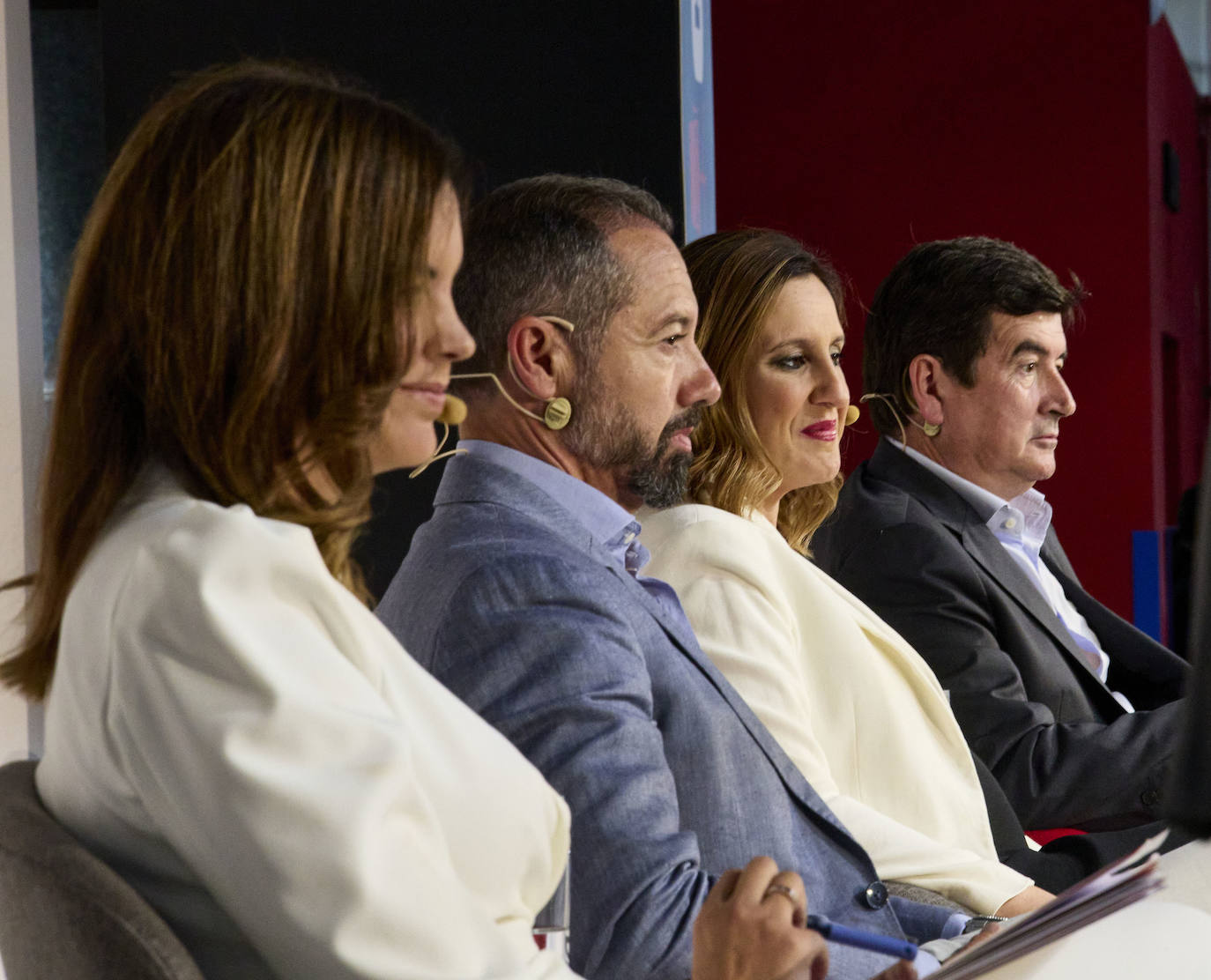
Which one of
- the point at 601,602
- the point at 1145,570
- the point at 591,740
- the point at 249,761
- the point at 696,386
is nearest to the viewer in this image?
the point at 249,761

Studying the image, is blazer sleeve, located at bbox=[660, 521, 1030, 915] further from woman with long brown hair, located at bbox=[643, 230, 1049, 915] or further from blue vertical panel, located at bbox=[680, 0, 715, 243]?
blue vertical panel, located at bbox=[680, 0, 715, 243]

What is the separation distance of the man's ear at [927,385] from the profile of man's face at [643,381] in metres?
1.27

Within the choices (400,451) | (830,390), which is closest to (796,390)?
(830,390)

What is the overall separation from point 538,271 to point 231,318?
2.87ft

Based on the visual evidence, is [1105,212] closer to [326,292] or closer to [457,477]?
[457,477]

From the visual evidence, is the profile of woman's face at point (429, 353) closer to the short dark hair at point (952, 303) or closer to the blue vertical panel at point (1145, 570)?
the short dark hair at point (952, 303)

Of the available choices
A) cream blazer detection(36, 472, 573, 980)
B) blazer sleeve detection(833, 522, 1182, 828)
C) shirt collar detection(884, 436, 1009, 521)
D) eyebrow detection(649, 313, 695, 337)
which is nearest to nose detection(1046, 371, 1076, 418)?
shirt collar detection(884, 436, 1009, 521)

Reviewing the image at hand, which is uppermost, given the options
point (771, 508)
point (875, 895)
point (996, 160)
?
point (996, 160)

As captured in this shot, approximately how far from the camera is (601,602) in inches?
59.6

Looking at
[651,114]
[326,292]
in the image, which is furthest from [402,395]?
[651,114]

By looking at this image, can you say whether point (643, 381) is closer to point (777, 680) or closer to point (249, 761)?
point (777, 680)

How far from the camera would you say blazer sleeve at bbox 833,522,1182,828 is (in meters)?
2.43

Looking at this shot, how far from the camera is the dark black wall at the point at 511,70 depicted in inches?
108

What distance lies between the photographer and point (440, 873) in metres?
0.92
